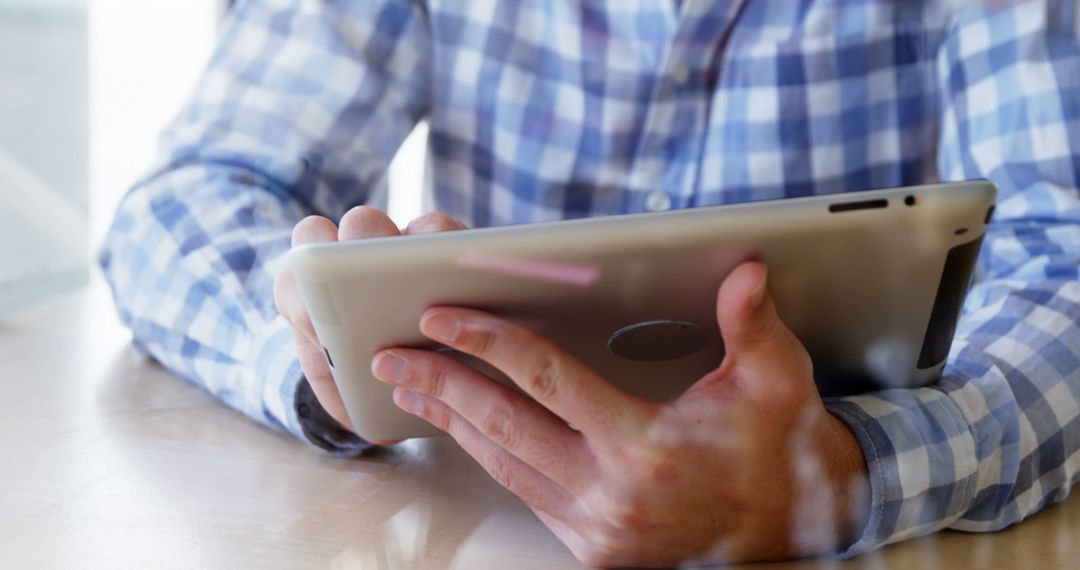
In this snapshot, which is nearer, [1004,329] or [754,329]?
[754,329]

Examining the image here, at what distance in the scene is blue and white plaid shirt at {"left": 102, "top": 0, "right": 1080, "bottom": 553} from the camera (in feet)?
2.54

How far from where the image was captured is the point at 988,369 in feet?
1.94

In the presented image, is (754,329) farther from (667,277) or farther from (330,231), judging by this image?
(330,231)

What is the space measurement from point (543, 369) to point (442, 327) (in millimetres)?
47

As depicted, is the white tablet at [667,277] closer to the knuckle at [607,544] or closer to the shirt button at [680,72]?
the knuckle at [607,544]

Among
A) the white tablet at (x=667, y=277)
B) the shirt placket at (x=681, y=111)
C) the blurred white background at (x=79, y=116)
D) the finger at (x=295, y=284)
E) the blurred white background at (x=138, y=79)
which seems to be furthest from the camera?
the blurred white background at (x=138, y=79)

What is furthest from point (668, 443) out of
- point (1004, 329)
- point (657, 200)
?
point (657, 200)

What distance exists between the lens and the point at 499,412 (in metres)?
0.49

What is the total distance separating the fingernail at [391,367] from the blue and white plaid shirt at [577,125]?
0.19m

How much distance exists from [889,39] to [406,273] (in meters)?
0.60

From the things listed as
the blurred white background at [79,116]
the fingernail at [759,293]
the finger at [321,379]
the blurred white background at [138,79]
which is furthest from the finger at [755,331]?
the blurred white background at [138,79]

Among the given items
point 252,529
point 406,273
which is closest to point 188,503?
point 252,529

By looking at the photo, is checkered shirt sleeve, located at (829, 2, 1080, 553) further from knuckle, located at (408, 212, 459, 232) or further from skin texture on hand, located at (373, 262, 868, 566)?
knuckle, located at (408, 212, 459, 232)

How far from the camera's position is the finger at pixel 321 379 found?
1.91ft
